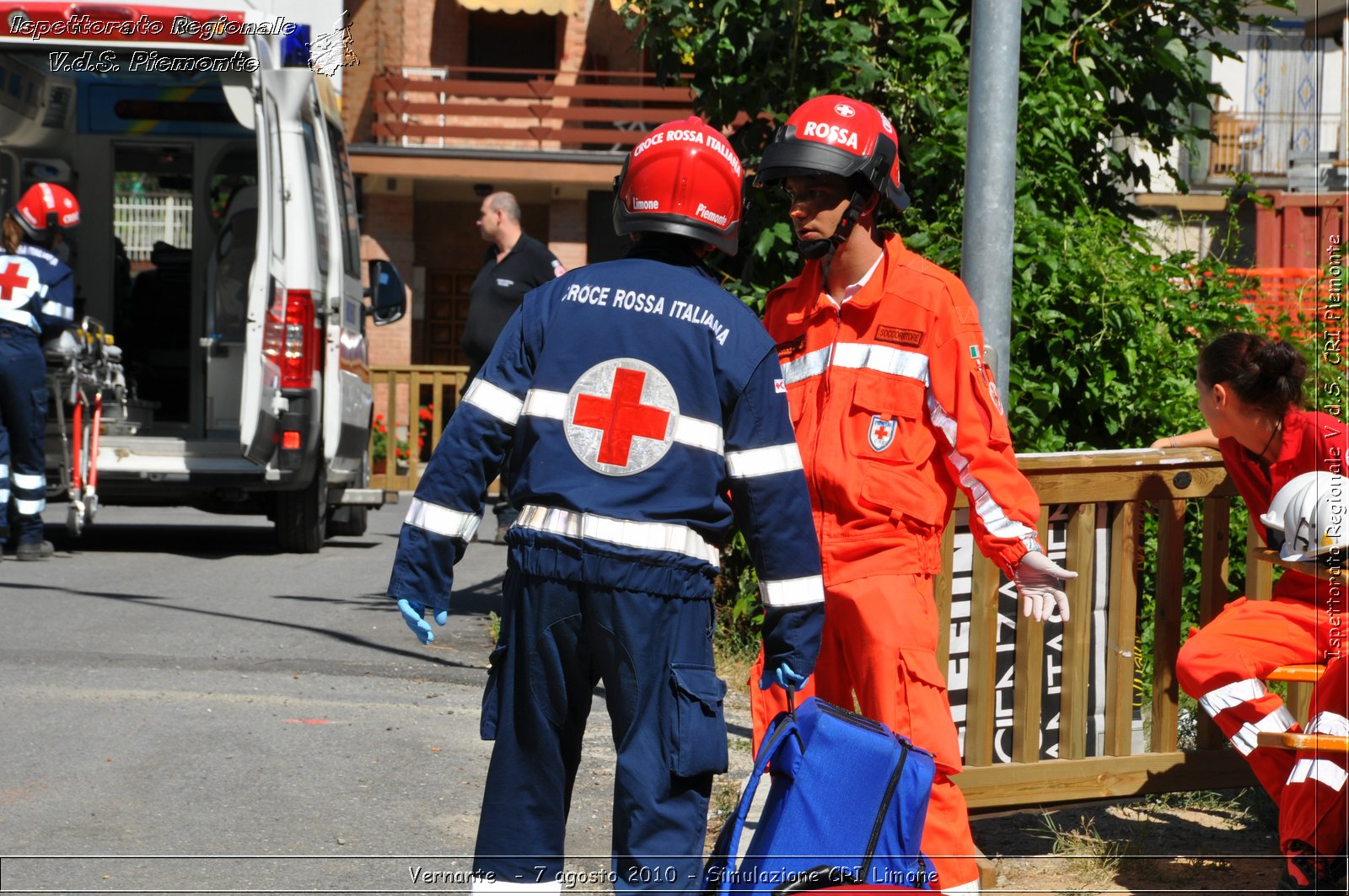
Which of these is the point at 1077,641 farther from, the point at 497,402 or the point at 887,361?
the point at 497,402

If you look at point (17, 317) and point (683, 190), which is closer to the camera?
point (683, 190)

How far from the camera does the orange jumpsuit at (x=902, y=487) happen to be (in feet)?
12.5

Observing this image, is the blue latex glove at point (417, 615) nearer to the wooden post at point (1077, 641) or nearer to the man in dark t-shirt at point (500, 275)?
the wooden post at point (1077, 641)

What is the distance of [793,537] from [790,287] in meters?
1.23

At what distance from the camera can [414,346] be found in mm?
26031

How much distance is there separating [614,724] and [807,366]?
1.26m

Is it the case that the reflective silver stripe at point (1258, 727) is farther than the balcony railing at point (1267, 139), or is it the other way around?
the balcony railing at point (1267, 139)

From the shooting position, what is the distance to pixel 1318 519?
13.8 feet

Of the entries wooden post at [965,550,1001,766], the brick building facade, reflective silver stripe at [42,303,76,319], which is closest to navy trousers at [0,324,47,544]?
reflective silver stripe at [42,303,76,319]

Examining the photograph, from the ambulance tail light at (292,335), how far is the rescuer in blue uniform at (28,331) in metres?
1.35

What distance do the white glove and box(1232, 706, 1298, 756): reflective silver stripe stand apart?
79 cm

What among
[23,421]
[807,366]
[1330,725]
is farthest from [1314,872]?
[23,421]

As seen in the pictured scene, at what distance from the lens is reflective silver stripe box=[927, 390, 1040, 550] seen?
151 inches

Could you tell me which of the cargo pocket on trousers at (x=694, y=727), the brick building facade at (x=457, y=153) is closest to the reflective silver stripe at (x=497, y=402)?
the cargo pocket on trousers at (x=694, y=727)
